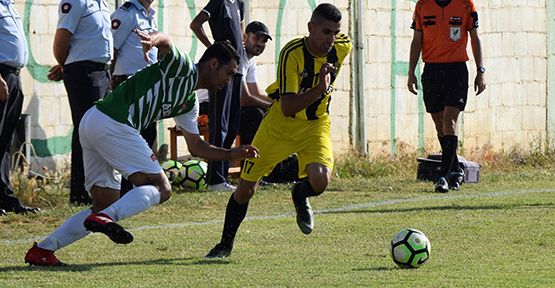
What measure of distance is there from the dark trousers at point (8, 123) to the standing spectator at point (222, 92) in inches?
104


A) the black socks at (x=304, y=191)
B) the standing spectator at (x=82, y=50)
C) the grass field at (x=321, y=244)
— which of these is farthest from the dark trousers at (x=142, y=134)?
the black socks at (x=304, y=191)

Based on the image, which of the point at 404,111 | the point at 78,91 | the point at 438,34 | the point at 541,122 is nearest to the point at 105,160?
the point at 78,91

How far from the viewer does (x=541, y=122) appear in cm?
2214

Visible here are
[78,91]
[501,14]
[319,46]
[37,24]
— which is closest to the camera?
[319,46]

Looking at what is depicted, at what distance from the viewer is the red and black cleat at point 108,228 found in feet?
28.0

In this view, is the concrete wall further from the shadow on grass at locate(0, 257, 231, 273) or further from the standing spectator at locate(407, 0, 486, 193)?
the shadow on grass at locate(0, 257, 231, 273)

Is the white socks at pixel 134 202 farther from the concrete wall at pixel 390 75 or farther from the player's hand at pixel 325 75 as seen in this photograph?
the concrete wall at pixel 390 75

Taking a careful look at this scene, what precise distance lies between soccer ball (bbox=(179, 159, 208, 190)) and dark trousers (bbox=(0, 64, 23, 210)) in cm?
267

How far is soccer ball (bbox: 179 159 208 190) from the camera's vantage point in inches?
597

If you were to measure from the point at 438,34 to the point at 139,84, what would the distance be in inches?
271

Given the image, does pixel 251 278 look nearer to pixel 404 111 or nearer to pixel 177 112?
pixel 177 112

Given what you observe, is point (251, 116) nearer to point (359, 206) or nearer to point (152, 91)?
point (359, 206)

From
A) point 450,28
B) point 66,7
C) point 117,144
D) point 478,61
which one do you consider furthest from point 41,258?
point 450,28

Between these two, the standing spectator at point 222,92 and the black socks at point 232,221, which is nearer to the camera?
the black socks at point 232,221
